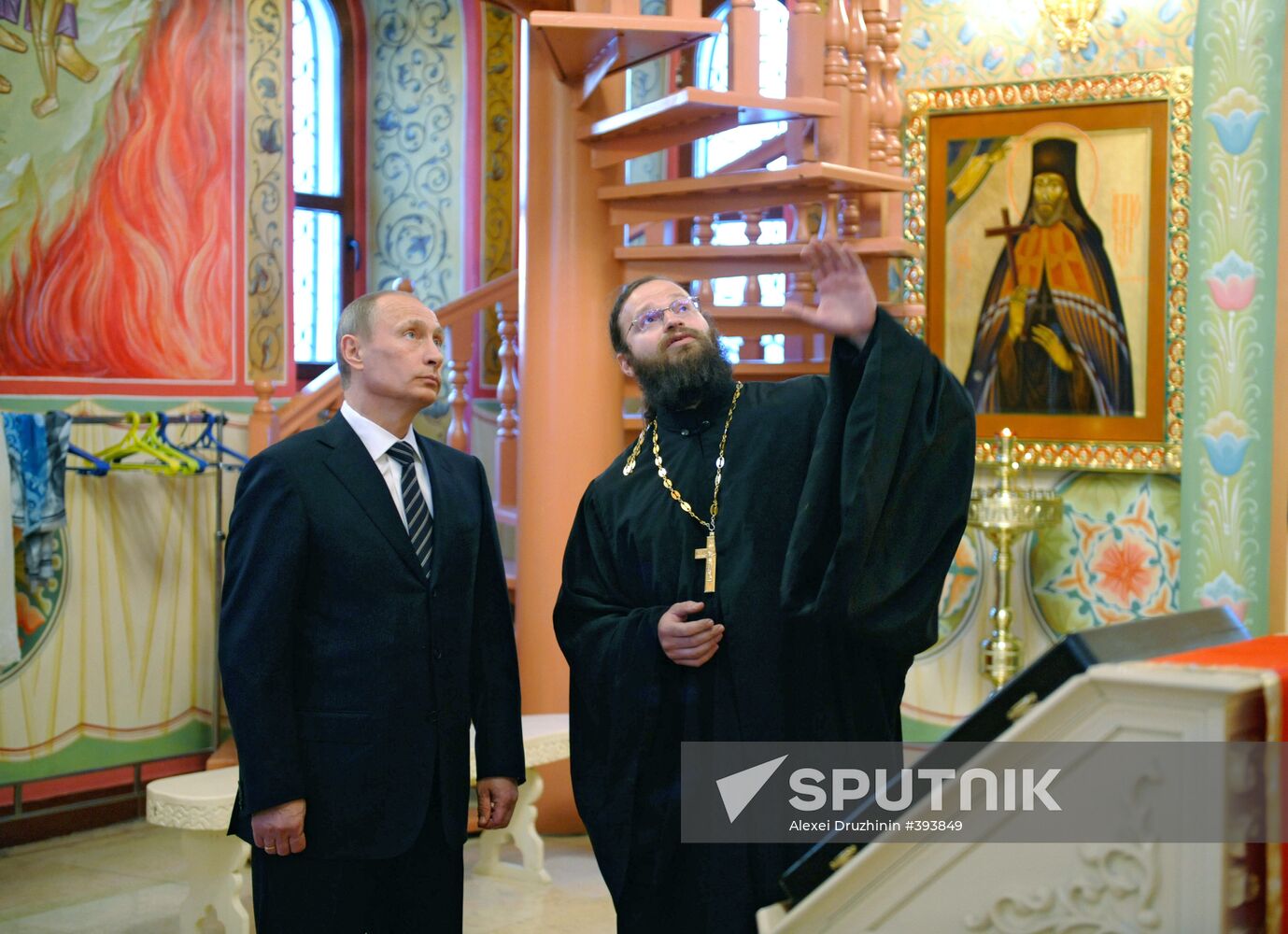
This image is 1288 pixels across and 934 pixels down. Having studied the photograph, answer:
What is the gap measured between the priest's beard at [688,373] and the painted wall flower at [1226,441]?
2663 mm

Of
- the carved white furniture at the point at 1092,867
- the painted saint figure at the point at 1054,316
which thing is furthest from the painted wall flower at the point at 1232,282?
the carved white furniture at the point at 1092,867

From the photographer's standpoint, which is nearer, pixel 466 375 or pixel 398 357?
pixel 398 357

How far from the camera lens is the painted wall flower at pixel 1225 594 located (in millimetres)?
4578

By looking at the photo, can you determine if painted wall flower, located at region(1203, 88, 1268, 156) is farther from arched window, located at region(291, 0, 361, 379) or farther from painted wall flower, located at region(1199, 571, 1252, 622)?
arched window, located at region(291, 0, 361, 379)

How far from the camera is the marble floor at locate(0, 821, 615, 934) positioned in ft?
13.7

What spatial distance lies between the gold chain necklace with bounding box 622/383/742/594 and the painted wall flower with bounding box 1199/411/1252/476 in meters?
2.62

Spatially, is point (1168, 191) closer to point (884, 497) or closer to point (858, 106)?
point (858, 106)

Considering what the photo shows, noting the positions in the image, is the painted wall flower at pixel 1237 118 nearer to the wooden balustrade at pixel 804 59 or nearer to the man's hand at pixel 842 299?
the wooden balustrade at pixel 804 59

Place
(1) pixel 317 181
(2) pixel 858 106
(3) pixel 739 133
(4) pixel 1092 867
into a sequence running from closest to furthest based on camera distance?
(4) pixel 1092 867
(2) pixel 858 106
(1) pixel 317 181
(3) pixel 739 133

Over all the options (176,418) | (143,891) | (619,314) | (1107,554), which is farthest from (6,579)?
(1107,554)

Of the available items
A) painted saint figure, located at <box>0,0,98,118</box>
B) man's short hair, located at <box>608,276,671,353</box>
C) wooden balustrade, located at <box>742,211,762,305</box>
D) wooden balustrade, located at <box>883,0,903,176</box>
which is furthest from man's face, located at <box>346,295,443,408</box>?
painted saint figure, located at <box>0,0,98,118</box>

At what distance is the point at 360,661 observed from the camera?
2439 millimetres

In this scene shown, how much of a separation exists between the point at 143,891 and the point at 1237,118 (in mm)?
4321

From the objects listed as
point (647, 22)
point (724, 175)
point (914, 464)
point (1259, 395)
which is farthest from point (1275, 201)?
point (914, 464)
